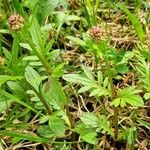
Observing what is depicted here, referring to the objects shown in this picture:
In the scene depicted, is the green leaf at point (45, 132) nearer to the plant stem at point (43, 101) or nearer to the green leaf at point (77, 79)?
the plant stem at point (43, 101)

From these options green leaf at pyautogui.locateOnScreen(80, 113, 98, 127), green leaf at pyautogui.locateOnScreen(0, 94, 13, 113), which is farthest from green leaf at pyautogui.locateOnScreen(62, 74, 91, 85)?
green leaf at pyautogui.locateOnScreen(0, 94, 13, 113)

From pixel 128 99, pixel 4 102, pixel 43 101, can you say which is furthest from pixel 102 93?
pixel 4 102

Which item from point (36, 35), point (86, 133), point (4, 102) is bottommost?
point (86, 133)

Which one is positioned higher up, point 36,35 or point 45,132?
point 36,35

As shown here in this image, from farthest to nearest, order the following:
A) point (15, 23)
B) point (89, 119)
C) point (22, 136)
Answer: point (89, 119) < point (22, 136) < point (15, 23)

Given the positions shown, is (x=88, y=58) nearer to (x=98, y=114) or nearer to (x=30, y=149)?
(x=98, y=114)

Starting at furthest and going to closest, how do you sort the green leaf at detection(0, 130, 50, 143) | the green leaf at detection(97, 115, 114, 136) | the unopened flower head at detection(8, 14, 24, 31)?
the green leaf at detection(97, 115, 114, 136) < the green leaf at detection(0, 130, 50, 143) < the unopened flower head at detection(8, 14, 24, 31)

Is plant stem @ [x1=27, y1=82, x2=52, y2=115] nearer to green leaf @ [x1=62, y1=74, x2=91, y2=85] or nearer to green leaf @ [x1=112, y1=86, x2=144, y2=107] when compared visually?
green leaf @ [x1=62, y1=74, x2=91, y2=85]

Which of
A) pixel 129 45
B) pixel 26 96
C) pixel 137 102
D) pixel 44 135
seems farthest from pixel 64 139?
pixel 129 45

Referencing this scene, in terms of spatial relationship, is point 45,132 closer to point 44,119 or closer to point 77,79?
point 44,119

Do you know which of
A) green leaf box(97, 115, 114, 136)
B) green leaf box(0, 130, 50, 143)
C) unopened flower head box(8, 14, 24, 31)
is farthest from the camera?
green leaf box(97, 115, 114, 136)

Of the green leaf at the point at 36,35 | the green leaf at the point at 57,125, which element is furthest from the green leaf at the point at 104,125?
the green leaf at the point at 36,35
